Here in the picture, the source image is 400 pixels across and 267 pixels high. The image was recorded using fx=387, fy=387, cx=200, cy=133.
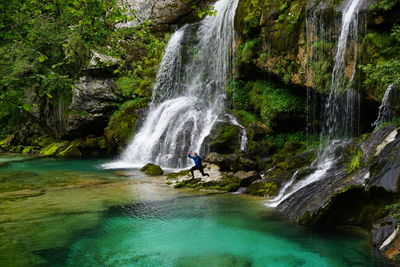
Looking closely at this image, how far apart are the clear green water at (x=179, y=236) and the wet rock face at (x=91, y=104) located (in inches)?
532

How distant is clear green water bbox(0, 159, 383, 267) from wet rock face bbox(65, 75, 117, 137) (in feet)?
44.3

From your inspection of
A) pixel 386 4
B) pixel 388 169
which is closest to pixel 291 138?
pixel 386 4

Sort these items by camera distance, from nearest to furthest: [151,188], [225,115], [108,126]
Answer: [151,188] → [225,115] → [108,126]

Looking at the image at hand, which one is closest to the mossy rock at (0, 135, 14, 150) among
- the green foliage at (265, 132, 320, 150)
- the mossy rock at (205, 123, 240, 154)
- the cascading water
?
the mossy rock at (205, 123, 240, 154)

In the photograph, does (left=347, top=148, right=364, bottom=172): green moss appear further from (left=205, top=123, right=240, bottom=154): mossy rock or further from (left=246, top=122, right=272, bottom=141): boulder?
(left=205, top=123, right=240, bottom=154): mossy rock

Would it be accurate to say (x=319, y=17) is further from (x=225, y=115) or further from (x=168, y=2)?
(x=168, y=2)

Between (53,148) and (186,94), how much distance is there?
10.1 meters

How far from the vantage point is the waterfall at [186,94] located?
1986cm

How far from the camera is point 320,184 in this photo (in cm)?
1077

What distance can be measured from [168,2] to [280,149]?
52.3 feet

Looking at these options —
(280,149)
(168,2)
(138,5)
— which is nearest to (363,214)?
(280,149)

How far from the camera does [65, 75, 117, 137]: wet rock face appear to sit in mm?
25906

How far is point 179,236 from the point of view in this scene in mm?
9297

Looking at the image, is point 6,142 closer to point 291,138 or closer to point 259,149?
point 259,149
